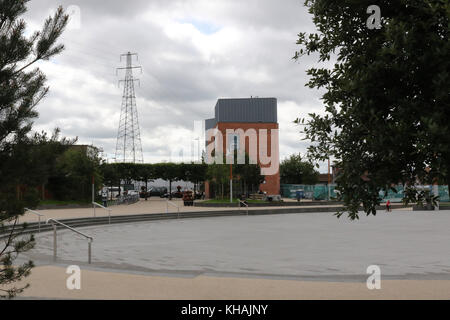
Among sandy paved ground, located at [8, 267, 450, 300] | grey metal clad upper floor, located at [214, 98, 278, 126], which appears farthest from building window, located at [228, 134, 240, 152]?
sandy paved ground, located at [8, 267, 450, 300]

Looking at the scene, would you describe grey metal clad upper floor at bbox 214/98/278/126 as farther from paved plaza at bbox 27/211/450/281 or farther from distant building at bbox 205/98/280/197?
paved plaza at bbox 27/211/450/281

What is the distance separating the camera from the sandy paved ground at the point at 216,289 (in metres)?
6.98

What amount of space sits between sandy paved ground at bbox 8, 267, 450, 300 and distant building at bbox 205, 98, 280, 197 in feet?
200

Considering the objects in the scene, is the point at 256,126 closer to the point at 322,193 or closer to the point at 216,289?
the point at 322,193

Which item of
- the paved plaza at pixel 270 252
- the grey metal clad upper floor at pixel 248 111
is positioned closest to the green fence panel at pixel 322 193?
the grey metal clad upper floor at pixel 248 111

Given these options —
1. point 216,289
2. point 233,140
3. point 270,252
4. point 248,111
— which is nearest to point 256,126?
point 248,111

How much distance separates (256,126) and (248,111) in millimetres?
3188

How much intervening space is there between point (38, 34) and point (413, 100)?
4.48 m

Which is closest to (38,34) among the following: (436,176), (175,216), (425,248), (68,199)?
(436,176)

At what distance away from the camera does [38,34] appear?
5.07m

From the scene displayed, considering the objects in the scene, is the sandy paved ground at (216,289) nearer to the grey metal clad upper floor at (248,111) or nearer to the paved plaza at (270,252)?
the paved plaza at (270,252)
